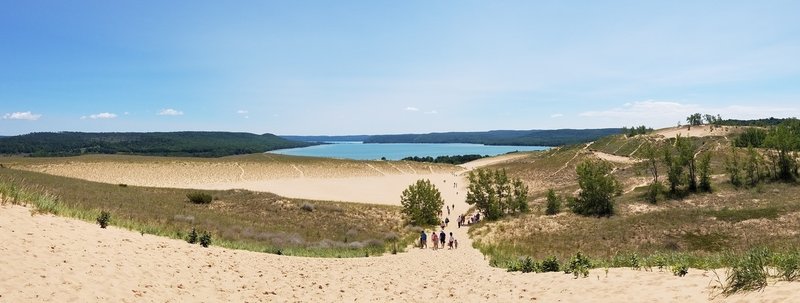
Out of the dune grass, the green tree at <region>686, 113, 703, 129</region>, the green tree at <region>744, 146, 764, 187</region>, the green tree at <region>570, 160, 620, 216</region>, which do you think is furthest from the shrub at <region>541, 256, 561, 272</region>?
the green tree at <region>686, 113, 703, 129</region>

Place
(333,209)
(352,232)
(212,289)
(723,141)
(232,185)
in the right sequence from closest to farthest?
(212,289), (352,232), (333,209), (232,185), (723,141)

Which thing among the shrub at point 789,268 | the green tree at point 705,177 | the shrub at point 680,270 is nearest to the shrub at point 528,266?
the shrub at point 680,270

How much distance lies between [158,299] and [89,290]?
142 cm

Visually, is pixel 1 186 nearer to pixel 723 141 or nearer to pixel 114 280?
pixel 114 280

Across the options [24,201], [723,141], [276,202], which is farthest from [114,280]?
[723,141]

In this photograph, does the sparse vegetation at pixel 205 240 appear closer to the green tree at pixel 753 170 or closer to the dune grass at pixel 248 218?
the dune grass at pixel 248 218

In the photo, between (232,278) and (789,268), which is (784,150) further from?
(232,278)

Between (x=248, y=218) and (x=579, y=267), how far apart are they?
3079cm

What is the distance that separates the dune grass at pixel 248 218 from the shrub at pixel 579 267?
462 inches

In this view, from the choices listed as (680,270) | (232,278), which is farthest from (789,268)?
(232,278)

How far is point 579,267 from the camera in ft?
48.2

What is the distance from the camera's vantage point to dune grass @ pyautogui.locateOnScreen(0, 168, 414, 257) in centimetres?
1788

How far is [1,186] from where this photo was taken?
14.0 meters

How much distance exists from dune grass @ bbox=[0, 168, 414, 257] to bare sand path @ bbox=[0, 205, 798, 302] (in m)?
2.81
